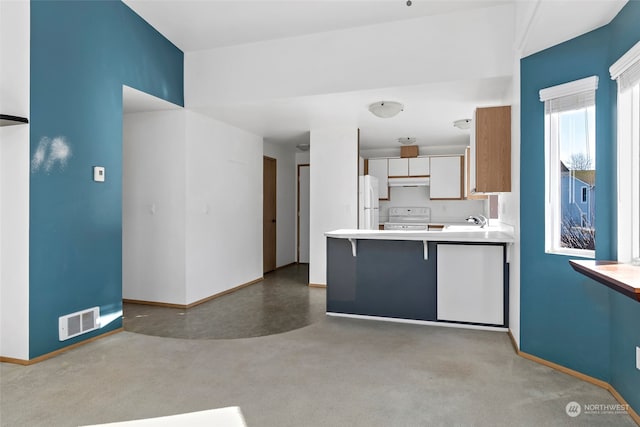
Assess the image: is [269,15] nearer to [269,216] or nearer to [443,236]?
[443,236]

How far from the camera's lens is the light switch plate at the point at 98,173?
3453mm

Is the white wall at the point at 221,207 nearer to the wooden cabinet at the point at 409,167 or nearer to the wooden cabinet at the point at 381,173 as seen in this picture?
the wooden cabinet at the point at 381,173

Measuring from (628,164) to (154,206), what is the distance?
450cm

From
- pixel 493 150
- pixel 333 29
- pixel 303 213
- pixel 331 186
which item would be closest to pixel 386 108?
pixel 333 29

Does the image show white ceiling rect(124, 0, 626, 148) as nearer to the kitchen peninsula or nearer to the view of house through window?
the view of house through window

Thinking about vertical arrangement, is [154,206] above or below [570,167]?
below

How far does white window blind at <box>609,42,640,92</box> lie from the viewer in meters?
2.08

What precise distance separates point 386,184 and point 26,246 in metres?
5.71

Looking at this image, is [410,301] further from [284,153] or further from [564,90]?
[284,153]

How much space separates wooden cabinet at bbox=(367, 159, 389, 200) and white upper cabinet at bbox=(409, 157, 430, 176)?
46 cm

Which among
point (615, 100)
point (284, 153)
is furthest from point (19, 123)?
point (284, 153)

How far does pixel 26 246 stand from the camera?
291 centimetres

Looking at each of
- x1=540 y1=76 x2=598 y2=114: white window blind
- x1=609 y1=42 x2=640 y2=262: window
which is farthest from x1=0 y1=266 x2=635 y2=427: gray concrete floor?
x1=540 y1=76 x2=598 y2=114: white window blind

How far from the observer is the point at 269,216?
7.08 meters
